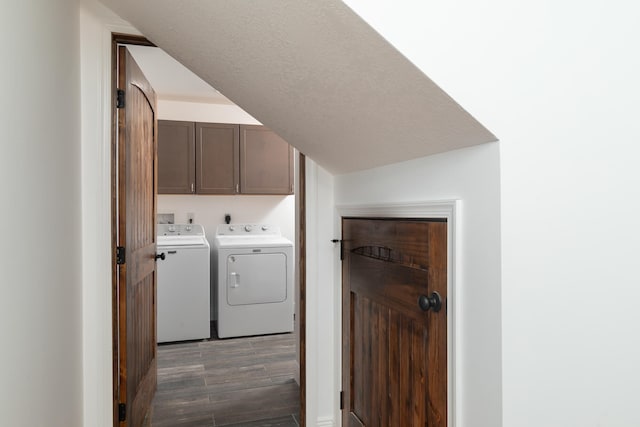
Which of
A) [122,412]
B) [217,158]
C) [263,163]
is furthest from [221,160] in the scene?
[122,412]

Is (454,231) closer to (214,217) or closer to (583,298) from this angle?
(583,298)

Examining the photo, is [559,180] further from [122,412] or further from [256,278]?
[256,278]

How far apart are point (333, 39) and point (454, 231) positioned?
1.95 ft

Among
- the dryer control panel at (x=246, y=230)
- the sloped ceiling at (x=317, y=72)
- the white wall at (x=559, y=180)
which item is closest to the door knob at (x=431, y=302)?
the white wall at (x=559, y=180)

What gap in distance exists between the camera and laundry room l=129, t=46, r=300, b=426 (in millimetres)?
3459

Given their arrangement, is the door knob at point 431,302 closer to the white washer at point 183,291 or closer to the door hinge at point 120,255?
the door hinge at point 120,255

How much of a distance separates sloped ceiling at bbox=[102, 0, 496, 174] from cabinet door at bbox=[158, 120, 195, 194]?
106 inches

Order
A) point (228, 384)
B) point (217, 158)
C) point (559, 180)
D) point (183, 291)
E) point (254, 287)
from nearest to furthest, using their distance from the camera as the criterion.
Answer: point (559, 180), point (228, 384), point (183, 291), point (254, 287), point (217, 158)

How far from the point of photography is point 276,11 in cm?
103

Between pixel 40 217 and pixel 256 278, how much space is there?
9.67 ft

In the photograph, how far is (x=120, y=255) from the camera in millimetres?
1982

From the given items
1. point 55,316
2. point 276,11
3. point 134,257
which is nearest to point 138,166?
point 134,257

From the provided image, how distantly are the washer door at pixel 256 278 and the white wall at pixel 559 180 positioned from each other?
10.9 ft

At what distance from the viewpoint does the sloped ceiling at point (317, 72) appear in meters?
1.01
